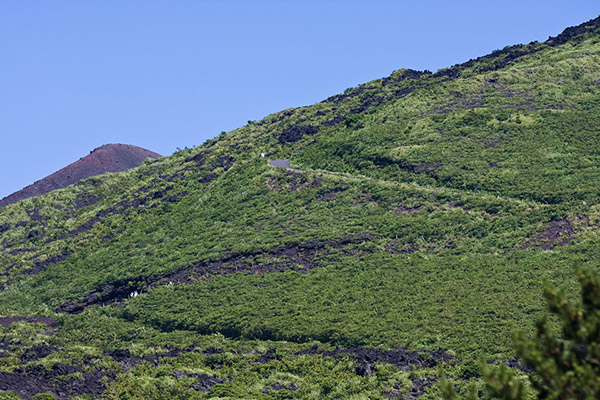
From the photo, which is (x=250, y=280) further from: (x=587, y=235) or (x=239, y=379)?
(x=587, y=235)

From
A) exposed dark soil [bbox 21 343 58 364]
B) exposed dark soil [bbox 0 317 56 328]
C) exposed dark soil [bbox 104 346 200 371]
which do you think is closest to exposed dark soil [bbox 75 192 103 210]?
exposed dark soil [bbox 0 317 56 328]

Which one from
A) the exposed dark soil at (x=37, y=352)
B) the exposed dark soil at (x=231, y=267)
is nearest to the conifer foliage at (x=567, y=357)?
the exposed dark soil at (x=37, y=352)

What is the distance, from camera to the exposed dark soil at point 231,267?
61.4 m

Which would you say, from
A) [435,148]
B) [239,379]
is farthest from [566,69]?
[239,379]

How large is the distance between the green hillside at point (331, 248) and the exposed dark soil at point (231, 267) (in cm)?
18

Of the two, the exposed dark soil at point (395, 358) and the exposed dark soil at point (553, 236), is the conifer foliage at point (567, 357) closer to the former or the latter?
the exposed dark soil at point (395, 358)

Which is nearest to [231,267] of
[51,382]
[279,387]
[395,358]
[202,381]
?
[202,381]

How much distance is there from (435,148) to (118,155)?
7780 cm

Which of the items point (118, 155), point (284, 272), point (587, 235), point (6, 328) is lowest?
point (587, 235)

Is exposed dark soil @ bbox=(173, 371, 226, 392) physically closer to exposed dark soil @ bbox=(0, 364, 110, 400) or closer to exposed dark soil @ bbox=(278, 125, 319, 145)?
exposed dark soil @ bbox=(0, 364, 110, 400)

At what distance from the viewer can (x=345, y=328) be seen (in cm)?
4759

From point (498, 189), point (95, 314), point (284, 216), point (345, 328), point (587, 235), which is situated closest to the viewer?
point (345, 328)

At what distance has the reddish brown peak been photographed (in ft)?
390

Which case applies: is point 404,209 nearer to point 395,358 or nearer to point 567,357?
point 395,358
